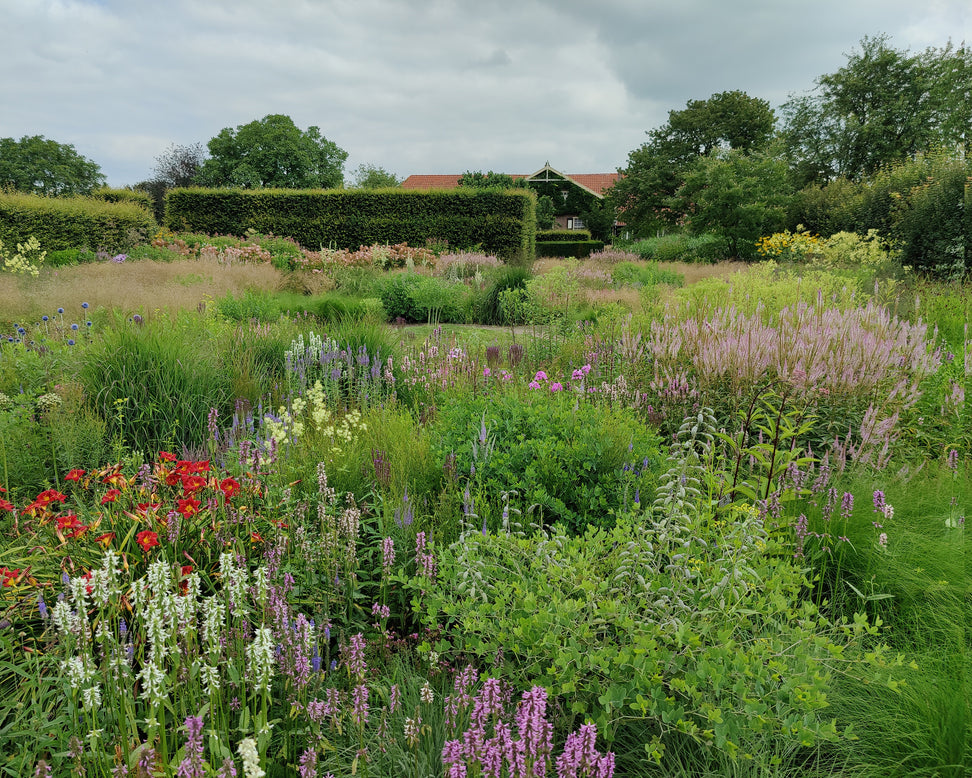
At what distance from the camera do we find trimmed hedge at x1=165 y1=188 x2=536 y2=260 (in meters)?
21.8

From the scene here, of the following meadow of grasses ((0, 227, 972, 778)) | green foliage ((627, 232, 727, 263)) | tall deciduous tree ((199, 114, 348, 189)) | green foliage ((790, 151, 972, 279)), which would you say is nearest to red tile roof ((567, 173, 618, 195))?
tall deciduous tree ((199, 114, 348, 189))

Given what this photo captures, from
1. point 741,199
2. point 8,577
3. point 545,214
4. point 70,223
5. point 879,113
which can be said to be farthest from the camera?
point 545,214

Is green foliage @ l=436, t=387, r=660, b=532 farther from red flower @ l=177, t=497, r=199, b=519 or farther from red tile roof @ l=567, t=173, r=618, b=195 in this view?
red tile roof @ l=567, t=173, r=618, b=195

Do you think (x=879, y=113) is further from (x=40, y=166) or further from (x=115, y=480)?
(x=40, y=166)

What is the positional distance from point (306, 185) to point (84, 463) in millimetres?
51306

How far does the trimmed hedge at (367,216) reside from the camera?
21.8 m

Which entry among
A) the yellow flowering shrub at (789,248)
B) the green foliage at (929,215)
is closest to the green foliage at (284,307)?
the green foliage at (929,215)

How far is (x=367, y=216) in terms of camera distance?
22.4m

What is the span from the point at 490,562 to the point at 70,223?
19452mm

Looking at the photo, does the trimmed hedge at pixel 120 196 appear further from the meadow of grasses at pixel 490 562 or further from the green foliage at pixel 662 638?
the green foliage at pixel 662 638

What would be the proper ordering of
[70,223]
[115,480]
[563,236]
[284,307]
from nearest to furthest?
1. [115,480]
2. [284,307]
3. [70,223]
4. [563,236]

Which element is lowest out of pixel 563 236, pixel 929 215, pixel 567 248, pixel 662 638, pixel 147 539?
pixel 662 638

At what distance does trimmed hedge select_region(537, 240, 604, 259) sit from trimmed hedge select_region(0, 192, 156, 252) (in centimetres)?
2210

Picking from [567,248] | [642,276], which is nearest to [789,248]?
[642,276]
